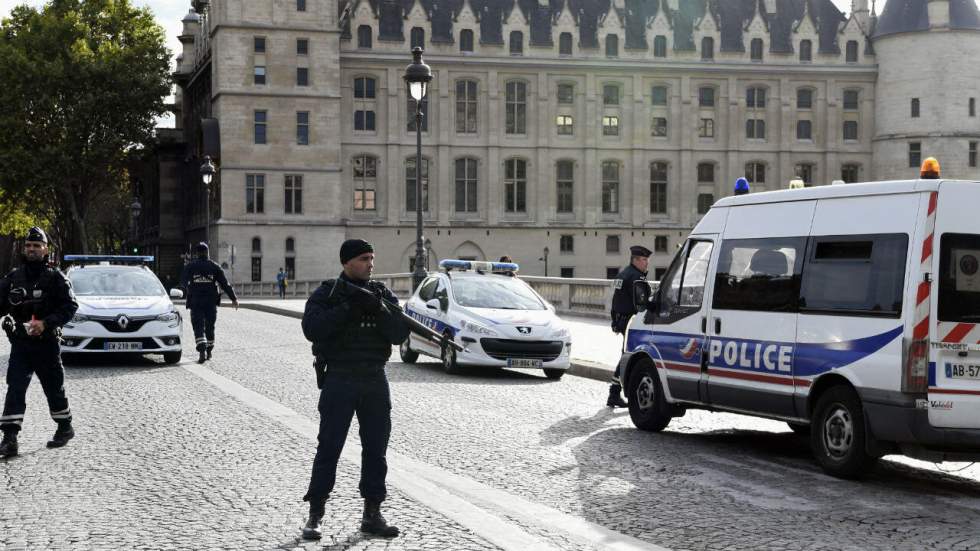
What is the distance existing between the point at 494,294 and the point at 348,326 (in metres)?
12.3

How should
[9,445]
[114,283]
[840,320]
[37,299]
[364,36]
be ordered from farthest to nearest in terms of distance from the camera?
1. [364,36]
2. [114,283]
3. [37,299]
4. [9,445]
5. [840,320]

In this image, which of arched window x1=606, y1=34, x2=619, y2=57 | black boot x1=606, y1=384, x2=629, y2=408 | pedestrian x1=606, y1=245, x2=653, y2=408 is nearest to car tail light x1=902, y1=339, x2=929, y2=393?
black boot x1=606, y1=384, x2=629, y2=408

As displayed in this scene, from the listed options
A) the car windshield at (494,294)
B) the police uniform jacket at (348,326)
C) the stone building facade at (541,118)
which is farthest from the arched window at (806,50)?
the police uniform jacket at (348,326)

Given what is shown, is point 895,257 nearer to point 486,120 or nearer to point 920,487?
point 920,487

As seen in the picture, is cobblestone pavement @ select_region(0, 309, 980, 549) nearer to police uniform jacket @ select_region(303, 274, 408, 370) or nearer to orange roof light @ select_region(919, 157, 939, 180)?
police uniform jacket @ select_region(303, 274, 408, 370)

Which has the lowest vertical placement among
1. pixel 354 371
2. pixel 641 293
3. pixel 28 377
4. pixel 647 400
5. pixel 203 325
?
pixel 647 400

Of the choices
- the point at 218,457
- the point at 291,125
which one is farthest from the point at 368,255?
the point at 291,125

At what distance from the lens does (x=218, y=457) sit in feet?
32.3

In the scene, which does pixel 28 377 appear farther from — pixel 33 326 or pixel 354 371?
pixel 354 371

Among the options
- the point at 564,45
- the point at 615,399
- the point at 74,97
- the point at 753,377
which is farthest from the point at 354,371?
the point at 564,45

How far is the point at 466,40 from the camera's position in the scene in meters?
80.4

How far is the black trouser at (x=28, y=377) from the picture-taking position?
999 cm

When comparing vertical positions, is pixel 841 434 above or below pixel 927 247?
below

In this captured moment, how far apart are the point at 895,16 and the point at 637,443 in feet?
249
